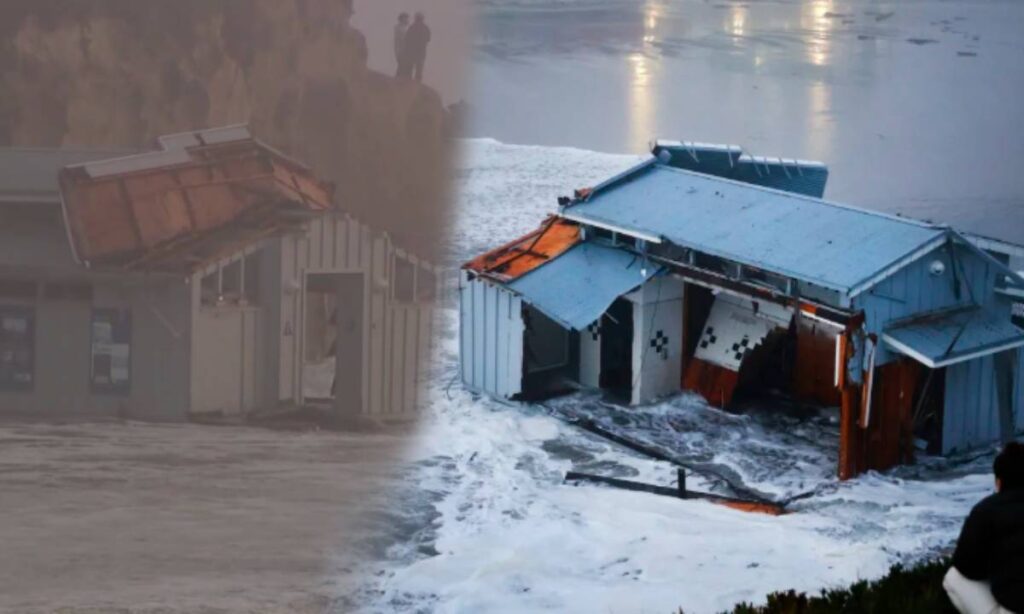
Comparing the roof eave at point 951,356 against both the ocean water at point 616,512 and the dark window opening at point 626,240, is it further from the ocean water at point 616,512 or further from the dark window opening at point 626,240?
the dark window opening at point 626,240

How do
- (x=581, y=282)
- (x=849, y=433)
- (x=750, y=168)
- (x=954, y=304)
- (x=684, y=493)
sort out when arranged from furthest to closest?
1. (x=750, y=168)
2. (x=581, y=282)
3. (x=954, y=304)
4. (x=849, y=433)
5. (x=684, y=493)

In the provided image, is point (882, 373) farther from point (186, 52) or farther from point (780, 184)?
point (186, 52)

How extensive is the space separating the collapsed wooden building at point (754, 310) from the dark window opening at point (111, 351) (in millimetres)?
2738

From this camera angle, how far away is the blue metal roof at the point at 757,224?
15.8ft

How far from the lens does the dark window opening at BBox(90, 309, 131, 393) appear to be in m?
2.42

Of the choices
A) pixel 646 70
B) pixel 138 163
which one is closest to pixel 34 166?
pixel 138 163

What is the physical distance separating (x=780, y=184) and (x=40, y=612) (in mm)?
4582

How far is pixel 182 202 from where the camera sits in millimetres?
2412

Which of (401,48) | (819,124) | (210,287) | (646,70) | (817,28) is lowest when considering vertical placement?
(210,287)

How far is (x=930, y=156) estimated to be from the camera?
31.7 feet

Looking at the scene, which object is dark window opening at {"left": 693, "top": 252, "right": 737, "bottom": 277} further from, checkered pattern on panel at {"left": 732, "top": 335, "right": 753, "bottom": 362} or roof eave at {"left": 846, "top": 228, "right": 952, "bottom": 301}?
roof eave at {"left": 846, "top": 228, "right": 952, "bottom": 301}

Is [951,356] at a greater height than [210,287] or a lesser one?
lesser

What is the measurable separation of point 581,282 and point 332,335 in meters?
2.99

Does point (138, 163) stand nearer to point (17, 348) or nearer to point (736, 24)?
point (17, 348)
